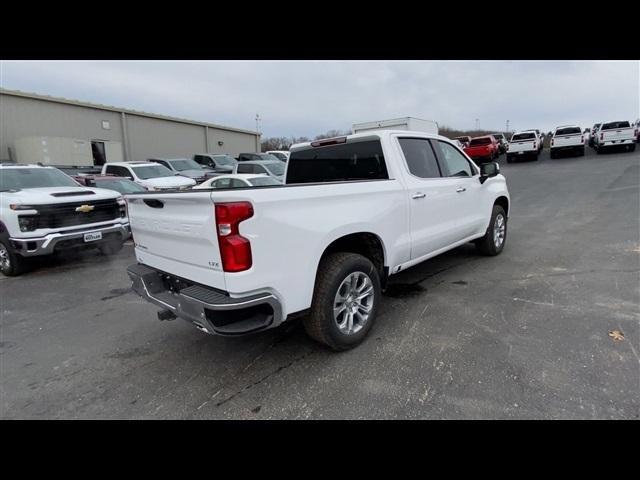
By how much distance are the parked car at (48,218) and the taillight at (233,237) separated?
499 centimetres

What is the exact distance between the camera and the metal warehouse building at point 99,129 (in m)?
19.5

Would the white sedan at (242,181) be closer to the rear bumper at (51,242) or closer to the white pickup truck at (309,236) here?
the rear bumper at (51,242)

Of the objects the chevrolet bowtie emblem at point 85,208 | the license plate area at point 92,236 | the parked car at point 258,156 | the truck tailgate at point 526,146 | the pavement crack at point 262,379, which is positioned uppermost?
the parked car at point 258,156

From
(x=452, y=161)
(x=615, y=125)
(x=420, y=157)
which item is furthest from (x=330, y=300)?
(x=615, y=125)

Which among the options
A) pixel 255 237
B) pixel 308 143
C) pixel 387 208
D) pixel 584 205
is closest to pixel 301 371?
pixel 255 237

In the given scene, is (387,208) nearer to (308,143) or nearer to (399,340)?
(399,340)

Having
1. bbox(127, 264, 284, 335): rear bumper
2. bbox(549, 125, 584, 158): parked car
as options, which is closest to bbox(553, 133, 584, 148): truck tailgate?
bbox(549, 125, 584, 158): parked car

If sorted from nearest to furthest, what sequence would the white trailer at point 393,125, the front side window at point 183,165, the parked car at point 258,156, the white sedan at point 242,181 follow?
the white sedan at point 242,181 → the white trailer at point 393,125 → the front side window at point 183,165 → the parked car at point 258,156

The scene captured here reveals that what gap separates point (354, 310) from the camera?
331cm

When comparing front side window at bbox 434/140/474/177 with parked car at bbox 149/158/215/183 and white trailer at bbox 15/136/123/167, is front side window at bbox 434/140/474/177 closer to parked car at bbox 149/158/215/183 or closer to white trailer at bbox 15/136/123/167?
parked car at bbox 149/158/215/183

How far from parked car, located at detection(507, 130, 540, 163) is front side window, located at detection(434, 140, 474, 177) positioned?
20542 mm

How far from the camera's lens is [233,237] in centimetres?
239

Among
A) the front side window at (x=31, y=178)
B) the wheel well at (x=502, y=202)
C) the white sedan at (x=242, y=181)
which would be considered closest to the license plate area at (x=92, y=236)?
the front side window at (x=31, y=178)

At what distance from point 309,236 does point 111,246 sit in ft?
18.5
